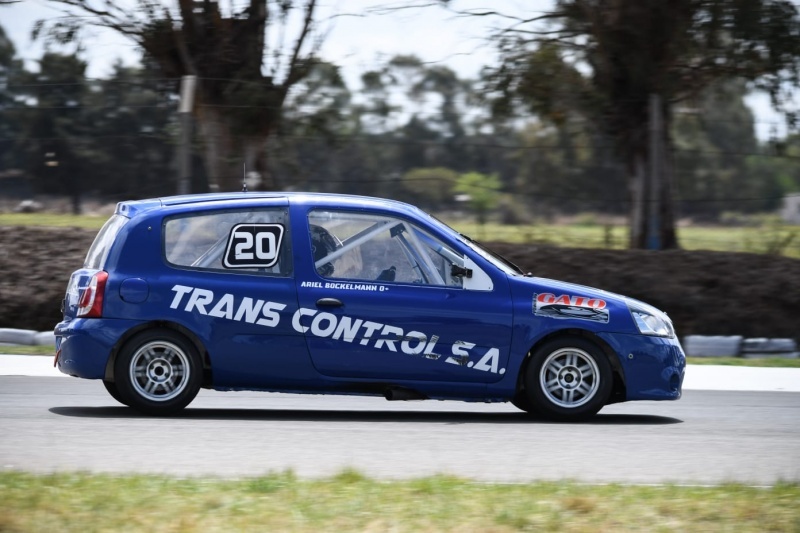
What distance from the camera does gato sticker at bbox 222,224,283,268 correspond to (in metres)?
8.52

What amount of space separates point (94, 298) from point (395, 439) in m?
2.40

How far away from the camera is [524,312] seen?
27.9 ft

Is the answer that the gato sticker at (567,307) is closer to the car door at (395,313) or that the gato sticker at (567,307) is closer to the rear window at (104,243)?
the car door at (395,313)

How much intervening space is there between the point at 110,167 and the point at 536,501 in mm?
10622

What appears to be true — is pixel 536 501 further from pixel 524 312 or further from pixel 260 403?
pixel 260 403

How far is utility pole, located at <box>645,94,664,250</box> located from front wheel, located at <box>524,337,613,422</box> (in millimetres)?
6844

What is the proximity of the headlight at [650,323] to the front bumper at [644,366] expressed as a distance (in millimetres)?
69

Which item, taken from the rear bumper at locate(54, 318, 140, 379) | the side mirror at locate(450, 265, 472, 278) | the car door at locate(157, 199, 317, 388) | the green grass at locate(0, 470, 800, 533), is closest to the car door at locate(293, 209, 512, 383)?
the side mirror at locate(450, 265, 472, 278)

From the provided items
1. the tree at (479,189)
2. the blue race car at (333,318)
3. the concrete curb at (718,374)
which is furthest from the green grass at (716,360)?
the blue race car at (333,318)

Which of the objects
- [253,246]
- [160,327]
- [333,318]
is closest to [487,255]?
[333,318]

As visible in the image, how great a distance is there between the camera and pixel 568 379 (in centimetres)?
862

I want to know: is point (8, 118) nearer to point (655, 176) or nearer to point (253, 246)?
point (253, 246)

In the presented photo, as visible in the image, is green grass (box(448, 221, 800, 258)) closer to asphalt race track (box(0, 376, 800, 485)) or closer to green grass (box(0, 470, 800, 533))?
asphalt race track (box(0, 376, 800, 485))

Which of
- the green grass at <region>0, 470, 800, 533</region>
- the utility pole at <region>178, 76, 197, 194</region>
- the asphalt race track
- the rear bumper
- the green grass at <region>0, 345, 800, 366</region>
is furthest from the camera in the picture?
the utility pole at <region>178, 76, 197, 194</region>
